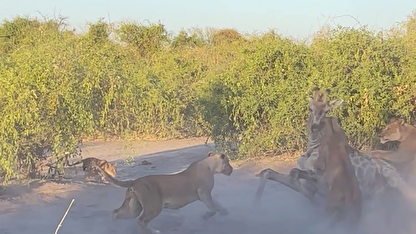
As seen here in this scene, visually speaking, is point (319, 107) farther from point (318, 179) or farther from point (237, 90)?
point (237, 90)

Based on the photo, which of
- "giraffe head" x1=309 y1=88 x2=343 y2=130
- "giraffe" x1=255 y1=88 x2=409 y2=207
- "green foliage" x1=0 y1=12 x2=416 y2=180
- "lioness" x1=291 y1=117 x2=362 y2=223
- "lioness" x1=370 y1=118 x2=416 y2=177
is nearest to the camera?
"lioness" x1=291 y1=117 x2=362 y2=223

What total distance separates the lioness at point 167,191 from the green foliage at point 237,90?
276cm

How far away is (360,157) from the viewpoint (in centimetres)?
762

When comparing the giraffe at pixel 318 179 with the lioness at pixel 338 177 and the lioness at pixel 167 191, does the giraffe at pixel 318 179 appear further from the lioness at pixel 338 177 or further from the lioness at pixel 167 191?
the lioness at pixel 167 191

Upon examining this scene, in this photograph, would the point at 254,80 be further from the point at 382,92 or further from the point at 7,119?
the point at 7,119

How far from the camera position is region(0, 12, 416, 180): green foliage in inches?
356

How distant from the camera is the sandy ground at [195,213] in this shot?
6539 millimetres

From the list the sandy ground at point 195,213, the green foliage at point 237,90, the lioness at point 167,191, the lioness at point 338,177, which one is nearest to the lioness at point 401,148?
the sandy ground at point 195,213

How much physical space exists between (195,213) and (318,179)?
163cm

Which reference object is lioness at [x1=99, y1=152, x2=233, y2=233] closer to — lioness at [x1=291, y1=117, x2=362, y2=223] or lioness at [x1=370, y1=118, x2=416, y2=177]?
lioness at [x1=291, y1=117, x2=362, y2=223]

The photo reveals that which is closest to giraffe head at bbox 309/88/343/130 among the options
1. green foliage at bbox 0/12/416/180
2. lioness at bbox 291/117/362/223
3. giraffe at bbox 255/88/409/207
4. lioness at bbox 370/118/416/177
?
giraffe at bbox 255/88/409/207

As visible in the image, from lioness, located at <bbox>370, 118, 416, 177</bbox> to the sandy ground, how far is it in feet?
3.77

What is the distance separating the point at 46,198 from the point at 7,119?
1241mm

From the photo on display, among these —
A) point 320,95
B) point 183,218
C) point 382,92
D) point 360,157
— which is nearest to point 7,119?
point 183,218
